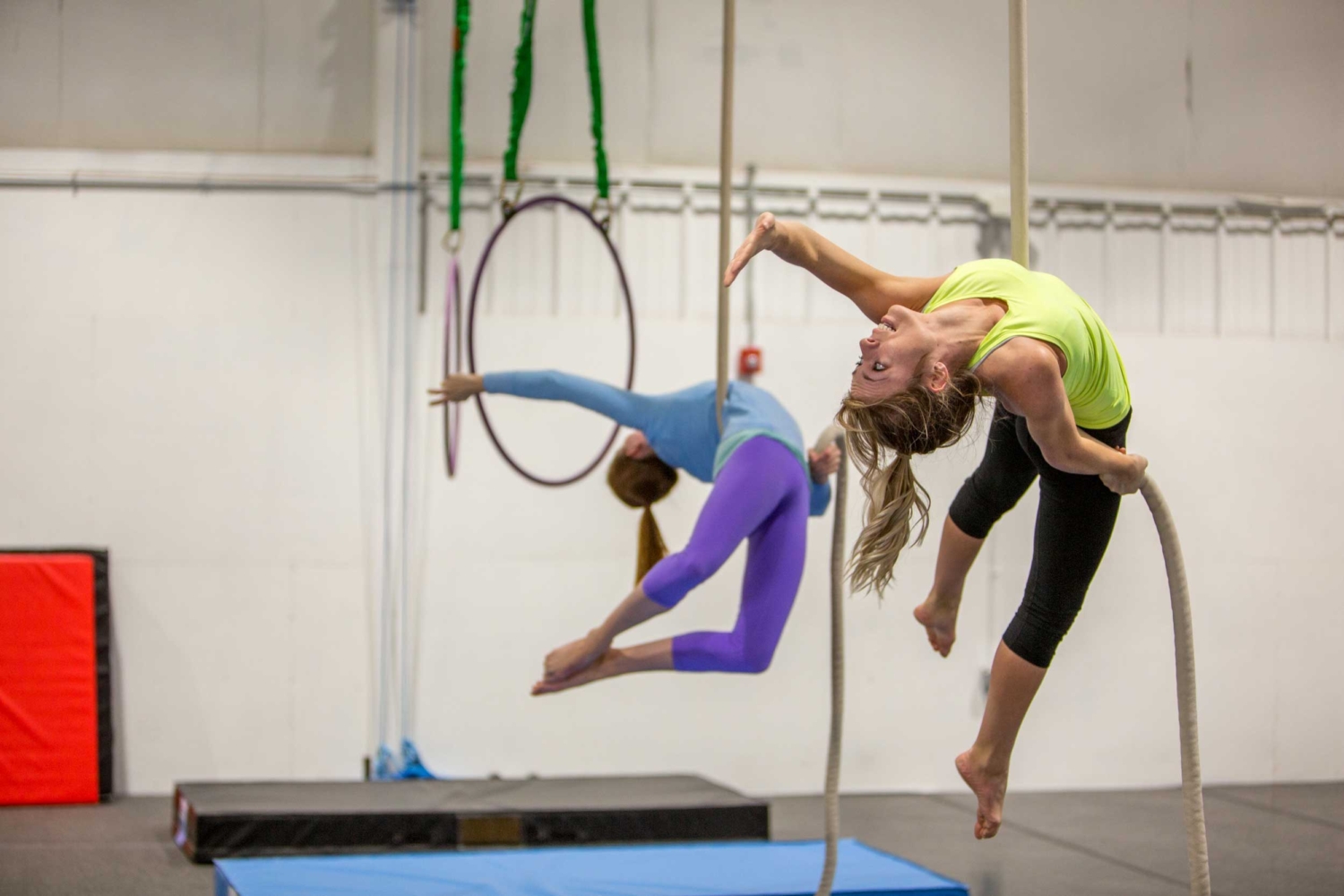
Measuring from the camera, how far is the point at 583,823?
181 inches

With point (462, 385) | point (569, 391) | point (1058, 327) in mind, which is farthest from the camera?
point (462, 385)

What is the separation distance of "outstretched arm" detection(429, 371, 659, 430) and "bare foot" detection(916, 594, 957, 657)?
1.03 meters

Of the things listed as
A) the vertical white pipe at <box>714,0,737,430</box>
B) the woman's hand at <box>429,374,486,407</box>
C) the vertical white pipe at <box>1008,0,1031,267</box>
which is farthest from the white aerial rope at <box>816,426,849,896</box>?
the woman's hand at <box>429,374,486,407</box>

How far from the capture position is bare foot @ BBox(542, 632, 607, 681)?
3.30 m

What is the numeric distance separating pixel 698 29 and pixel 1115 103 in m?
1.97

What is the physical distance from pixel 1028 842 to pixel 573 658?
8.27 ft

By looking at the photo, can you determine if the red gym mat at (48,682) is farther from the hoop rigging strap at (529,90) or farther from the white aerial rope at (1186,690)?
the white aerial rope at (1186,690)

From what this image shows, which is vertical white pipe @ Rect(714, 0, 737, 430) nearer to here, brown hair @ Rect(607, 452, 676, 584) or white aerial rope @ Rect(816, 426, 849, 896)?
white aerial rope @ Rect(816, 426, 849, 896)

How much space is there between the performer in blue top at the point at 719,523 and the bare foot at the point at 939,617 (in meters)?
0.48

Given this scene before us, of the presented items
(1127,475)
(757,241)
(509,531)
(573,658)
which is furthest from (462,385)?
(509,531)

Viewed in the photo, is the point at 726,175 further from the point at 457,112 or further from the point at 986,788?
the point at 986,788

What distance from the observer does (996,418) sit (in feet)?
8.51

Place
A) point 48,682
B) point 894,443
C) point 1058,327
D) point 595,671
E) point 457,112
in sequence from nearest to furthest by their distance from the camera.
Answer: point 1058,327
point 894,443
point 595,671
point 457,112
point 48,682

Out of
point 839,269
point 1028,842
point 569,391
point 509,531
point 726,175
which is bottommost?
point 1028,842
